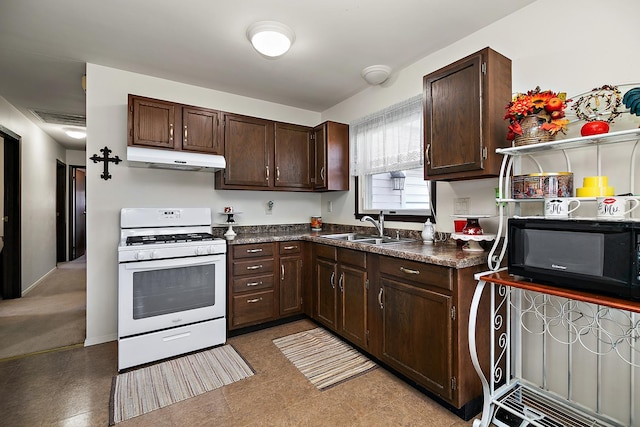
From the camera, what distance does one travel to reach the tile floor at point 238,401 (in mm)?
1738

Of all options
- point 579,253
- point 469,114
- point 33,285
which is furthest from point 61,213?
point 579,253

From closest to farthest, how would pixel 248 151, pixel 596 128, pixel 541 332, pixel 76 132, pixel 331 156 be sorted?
pixel 596 128, pixel 541 332, pixel 248 151, pixel 331 156, pixel 76 132

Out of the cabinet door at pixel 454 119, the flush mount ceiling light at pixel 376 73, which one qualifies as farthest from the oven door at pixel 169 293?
the flush mount ceiling light at pixel 376 73

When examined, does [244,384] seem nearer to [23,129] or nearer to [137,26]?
[137,26]

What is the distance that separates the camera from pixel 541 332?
186 centimetres

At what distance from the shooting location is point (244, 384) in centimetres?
210

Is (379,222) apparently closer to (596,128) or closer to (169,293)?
(596,128)

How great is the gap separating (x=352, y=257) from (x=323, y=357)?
Answer: 83 centimetres

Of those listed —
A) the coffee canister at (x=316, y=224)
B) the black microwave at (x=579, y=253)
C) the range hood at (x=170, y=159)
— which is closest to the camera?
the black microwave at (x=579, y=253)

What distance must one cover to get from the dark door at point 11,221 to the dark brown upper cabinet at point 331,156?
3854 millimetres

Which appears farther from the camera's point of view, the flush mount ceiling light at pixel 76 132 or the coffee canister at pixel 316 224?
the flush mount ceiling light at pixel 76 132

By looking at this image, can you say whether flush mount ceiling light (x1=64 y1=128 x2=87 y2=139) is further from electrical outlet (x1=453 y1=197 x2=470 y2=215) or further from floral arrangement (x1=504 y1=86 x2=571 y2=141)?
floral arrangement (x1=504 y1=86 x2=571 y2=141)

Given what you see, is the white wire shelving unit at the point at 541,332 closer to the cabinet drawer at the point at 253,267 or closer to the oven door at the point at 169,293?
the cabinet drawer at the point at 253,267

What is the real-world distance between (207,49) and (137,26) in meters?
0.49
